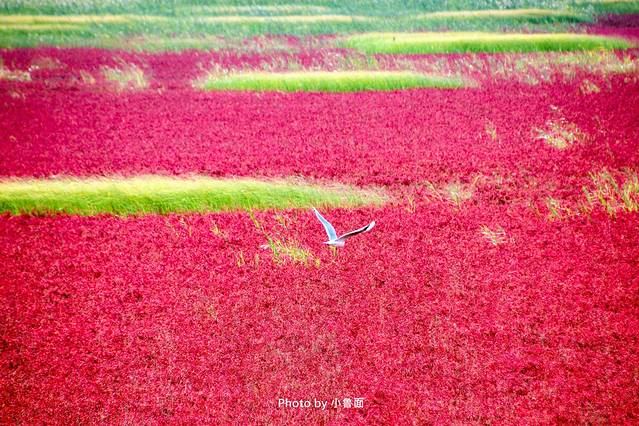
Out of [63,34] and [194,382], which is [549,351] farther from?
[63,34]

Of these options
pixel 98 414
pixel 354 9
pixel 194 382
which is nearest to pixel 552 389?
pixel 194 382

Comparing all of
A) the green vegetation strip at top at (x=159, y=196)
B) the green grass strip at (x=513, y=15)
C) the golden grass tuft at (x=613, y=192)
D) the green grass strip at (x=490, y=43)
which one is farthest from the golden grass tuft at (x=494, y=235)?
the green grass strip at (x=513, y=15)

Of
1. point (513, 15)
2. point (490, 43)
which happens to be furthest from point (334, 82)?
point (513, 15)

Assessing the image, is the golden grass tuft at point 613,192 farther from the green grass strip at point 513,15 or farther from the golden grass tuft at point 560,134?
the green grass strip at point 513,15

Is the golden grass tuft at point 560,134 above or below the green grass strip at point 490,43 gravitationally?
below

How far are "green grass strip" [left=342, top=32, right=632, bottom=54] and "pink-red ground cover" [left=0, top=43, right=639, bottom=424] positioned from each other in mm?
8691

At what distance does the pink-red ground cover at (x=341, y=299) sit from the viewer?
3.19 m

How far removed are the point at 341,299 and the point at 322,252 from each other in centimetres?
84

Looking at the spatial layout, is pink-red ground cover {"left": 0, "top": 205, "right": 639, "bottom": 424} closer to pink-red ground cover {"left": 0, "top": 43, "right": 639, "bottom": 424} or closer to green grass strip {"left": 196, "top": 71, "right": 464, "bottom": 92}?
pink-red ground cover {"left": 0, "top": 43, "right": 639, "bottom": 424}

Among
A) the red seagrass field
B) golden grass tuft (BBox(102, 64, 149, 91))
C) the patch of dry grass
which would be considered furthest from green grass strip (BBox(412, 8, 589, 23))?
the patch of dry grass

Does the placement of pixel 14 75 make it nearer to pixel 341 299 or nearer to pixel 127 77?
pixel 127 77

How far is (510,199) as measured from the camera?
20.2 ft

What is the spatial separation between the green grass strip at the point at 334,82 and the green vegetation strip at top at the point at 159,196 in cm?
629

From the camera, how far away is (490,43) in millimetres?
16312
